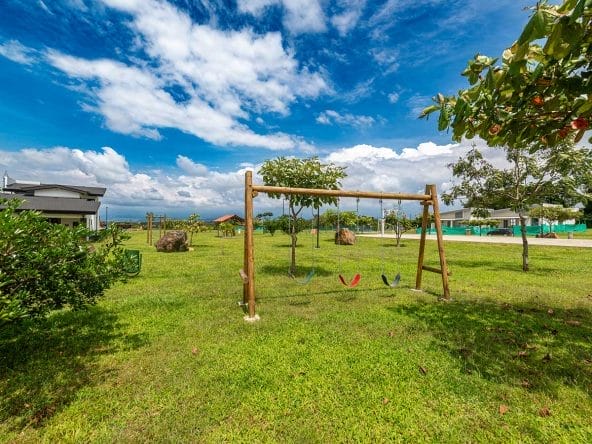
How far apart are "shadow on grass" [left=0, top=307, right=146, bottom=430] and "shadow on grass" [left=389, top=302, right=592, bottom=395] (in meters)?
5.29

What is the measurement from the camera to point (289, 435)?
2.93 m

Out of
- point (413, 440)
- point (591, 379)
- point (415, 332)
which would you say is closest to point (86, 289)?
point (413, 440)

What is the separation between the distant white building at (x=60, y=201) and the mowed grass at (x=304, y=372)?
32.2 meters

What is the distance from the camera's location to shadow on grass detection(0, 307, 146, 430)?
3345mm

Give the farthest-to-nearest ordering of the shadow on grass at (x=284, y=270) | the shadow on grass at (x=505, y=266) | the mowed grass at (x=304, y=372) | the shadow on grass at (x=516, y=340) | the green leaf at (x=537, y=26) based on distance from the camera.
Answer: the shadow on grass at (x=505, y=266), the shadow on grass at (x=284, y=270), the shadow on grass at (x=516, y=340), the mowed grass at (x=304, y=372), the green leaf at (x=537, y=26)

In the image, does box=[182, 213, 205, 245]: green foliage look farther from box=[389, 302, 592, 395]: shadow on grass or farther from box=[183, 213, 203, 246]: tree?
box=[389, 302, 592, 395]: shadow on grass

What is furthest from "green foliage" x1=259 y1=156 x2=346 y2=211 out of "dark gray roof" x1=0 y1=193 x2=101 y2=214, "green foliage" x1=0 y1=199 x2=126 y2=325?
"dark gray roof" x1=0 y1=193 x2=101 y2=214

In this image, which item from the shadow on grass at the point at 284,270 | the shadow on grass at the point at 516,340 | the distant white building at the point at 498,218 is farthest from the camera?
the distant white building at the point at 498,218

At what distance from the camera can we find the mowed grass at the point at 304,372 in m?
3.04

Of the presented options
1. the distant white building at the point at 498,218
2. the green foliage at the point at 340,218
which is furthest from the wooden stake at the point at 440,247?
the distant white building at the point at 498,218

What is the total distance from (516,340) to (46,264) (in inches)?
292


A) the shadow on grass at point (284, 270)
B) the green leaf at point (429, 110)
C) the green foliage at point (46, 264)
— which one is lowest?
the shadow on grass at point (284, 270)

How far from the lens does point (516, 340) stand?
16.8ft

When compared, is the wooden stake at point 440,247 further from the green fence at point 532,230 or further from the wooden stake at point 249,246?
the green fence at point 532,230
